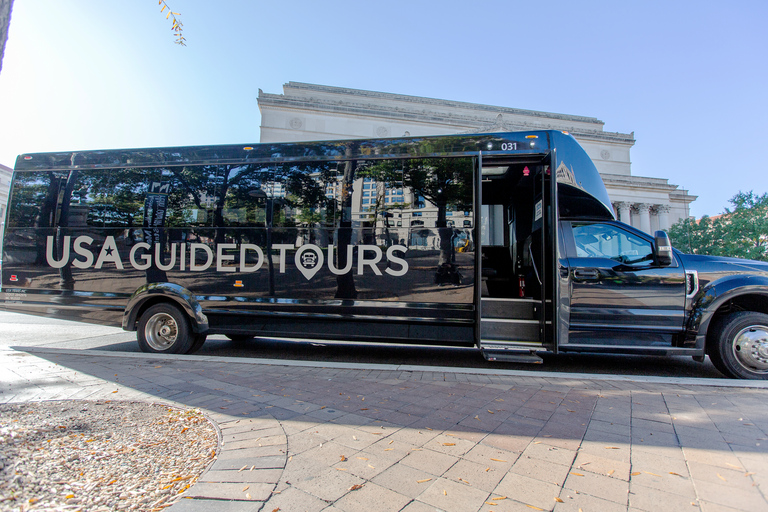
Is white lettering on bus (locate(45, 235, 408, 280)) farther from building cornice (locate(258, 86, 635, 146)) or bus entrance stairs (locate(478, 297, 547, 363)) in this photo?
building cornice (locate(258, 86, 635, 146))

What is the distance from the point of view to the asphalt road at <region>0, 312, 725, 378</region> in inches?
222

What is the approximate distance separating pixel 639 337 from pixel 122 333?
956cm

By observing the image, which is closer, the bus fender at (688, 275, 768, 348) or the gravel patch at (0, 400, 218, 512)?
the gravel patch at (0, 400, 218, 512)

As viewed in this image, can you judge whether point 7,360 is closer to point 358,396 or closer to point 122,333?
point 122,333

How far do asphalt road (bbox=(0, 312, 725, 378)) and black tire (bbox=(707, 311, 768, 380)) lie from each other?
17.1 inches

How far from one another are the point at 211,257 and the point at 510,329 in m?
4.61

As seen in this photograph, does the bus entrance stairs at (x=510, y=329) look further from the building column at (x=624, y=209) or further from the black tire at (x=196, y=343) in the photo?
the building column at (x=624, y=209)

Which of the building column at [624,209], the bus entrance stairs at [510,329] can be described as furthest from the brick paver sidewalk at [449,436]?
the building column at [624,209]

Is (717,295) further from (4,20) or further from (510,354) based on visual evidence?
(4,20)

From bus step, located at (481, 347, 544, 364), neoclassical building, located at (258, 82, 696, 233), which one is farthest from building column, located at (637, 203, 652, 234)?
bus step, located at (481, 347, 544, 364)

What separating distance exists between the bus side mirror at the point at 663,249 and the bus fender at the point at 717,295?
0.62 m

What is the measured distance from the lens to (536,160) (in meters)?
5.56

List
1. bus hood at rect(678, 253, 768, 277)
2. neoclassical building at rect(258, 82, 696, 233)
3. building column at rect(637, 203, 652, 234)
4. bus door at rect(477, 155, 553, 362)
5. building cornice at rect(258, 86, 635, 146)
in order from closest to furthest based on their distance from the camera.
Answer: bus hood at rect(678, 253, 768, 277), bus door at rect(477, 155, 553, 362), building cornice at rect(258, 86, 635, 146), neoclassical building at rect(258, 82, 696, 233), building column at rect(637, 203, 652, 234)

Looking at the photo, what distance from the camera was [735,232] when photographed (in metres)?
30.5
